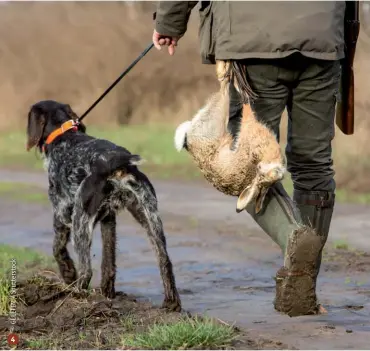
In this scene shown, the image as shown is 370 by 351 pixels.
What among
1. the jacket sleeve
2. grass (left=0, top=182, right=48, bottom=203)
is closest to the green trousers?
the jacket sleeve

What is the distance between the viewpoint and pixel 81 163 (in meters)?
6.41

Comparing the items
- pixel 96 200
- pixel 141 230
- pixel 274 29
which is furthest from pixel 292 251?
pixel 141 230

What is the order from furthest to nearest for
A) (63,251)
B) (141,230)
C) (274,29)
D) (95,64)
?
(95,64) → (141,230) → (63,251) → (274,29)

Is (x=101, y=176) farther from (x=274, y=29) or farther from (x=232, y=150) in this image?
(x=274, y=29)

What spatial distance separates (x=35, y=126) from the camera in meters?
7.23

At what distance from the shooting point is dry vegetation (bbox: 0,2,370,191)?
2145 centimetres

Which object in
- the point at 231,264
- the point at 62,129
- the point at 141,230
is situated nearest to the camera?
the point at 62,129

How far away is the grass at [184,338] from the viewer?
14.3 feet

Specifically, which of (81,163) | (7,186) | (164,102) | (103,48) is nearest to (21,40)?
(103,48)

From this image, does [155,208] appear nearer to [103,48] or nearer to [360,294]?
[360,294]

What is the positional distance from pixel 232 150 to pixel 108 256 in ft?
5.55

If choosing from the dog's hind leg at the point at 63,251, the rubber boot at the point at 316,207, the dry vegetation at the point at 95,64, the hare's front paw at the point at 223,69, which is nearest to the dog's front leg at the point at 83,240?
the dog's hind leg at the point at 63,251

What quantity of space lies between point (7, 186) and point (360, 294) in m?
8.71

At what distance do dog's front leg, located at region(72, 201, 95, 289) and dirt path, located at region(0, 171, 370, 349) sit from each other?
0.49m
